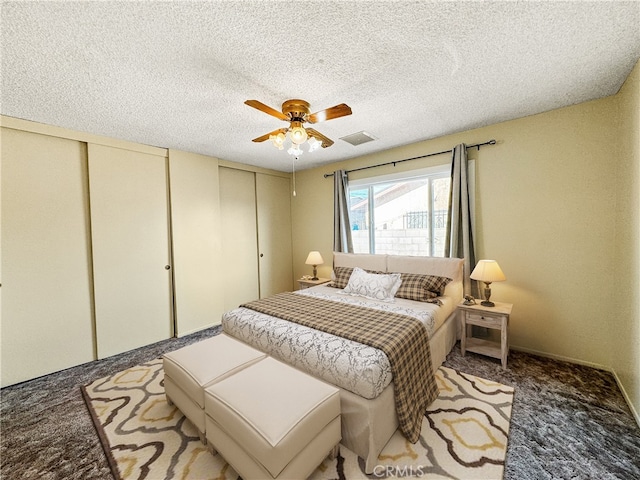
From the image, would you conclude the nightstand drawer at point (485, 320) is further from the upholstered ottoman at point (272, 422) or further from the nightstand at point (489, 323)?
the upholstered ottoman at point (272, 422)

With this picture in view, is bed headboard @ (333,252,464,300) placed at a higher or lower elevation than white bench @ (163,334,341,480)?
higher

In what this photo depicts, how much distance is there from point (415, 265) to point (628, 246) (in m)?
1.80

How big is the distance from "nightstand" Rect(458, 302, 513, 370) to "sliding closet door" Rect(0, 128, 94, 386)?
4248 mm

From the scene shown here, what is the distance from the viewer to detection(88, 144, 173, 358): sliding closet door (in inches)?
119

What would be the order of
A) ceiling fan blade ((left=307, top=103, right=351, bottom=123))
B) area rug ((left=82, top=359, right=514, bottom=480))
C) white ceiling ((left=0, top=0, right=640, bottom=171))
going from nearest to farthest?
white ceiling ((left=0, top=0, right=640, bottom=171))
area rug ((left=82, top=359, right=514, bottom=480))
ceiling fan blade ((left=307, top=103, right=351, bottom=123))

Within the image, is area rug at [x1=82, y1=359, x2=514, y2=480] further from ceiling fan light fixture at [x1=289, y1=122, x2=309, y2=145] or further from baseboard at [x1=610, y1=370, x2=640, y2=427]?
ceiling fan light fixture at [x1=289, y1=122, x2=309, y2=145]

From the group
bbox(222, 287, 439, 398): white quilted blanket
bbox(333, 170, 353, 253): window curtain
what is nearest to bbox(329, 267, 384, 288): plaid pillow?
bbox(333, 170, 353, 253): window curtain

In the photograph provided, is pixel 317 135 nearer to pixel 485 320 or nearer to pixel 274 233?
pixel 485 320

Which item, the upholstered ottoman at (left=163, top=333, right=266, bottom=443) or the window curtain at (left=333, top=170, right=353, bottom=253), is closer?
the upholstered ottoman at (left=163, top=333, right=266, bottom=443)

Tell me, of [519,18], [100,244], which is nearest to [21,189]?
[100,244]

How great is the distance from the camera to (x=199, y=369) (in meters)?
1.84

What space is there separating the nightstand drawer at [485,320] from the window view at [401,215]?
102 centimetres

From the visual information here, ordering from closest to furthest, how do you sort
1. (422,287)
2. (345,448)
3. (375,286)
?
(345,448), (422,287), (375,286)

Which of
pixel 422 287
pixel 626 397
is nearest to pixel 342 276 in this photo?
pixel 422 287
